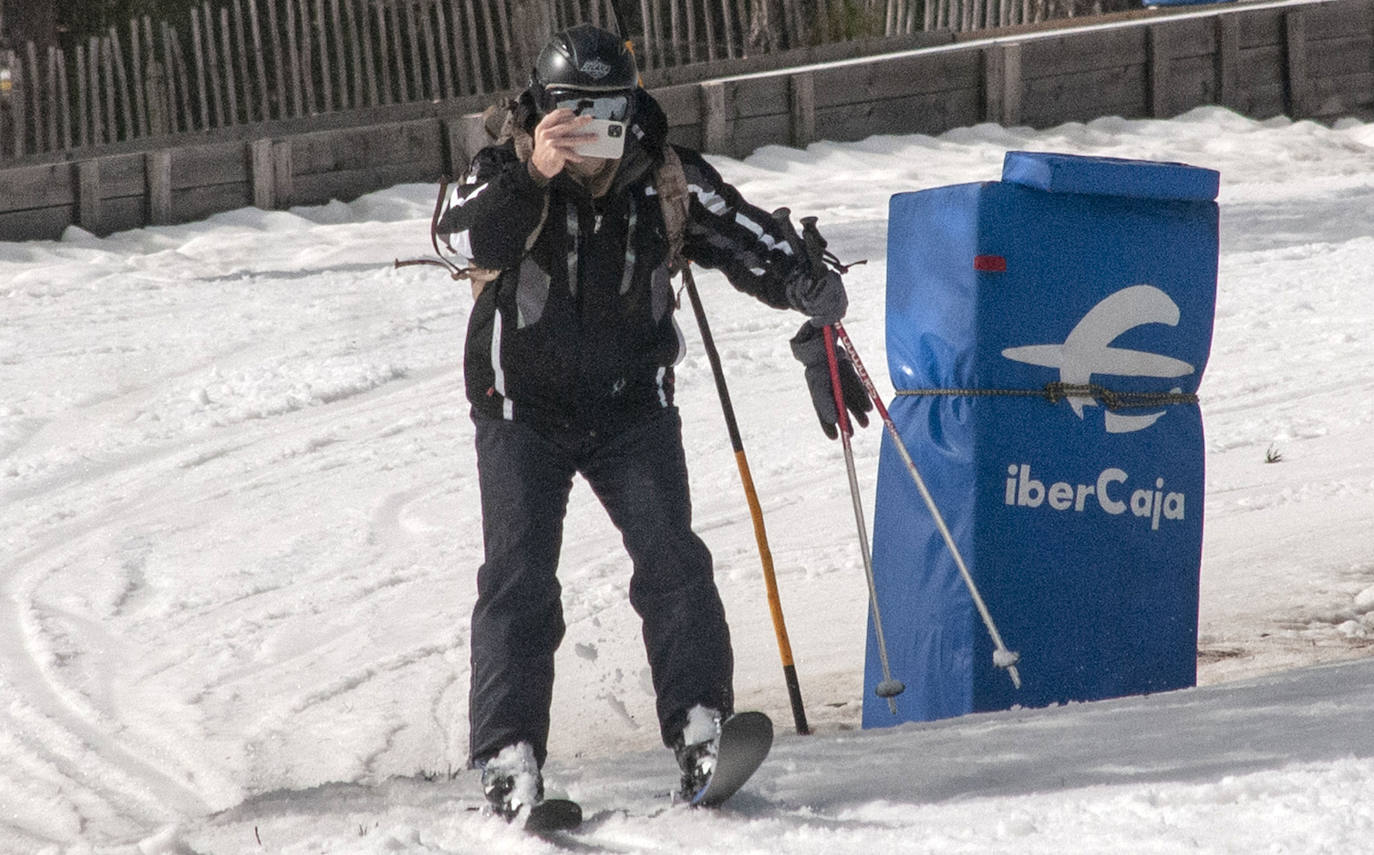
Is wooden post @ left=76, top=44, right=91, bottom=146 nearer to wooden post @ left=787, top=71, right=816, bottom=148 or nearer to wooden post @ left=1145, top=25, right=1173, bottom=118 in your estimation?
wooden post @ left=787, top=71, right=816, bottom=148

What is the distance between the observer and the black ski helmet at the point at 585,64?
10.2ft

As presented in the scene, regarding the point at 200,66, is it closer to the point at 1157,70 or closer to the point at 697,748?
the point at 1157,70

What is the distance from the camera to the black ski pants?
3.07 meters

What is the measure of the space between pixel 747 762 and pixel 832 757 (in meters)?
0.50

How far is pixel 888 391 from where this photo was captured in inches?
280

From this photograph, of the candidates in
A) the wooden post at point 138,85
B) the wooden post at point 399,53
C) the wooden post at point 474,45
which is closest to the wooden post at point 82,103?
the wooden post at point 138,85

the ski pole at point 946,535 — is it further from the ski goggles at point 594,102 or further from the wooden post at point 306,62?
the wooden post at point 306,62

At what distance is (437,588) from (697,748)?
2.35m

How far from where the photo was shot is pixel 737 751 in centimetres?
295

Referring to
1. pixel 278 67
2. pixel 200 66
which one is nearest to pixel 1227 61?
pixel 278 67

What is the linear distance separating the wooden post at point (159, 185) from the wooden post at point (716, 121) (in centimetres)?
388

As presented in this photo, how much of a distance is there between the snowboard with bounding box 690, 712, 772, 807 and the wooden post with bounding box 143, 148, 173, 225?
343 inches

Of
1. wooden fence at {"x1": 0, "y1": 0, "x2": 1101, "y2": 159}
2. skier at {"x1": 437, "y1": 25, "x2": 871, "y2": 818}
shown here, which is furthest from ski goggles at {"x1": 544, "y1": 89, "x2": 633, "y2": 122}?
wooden fence at {"x1": 0, "y1": 0, "x2": 1101, "y2": 159}

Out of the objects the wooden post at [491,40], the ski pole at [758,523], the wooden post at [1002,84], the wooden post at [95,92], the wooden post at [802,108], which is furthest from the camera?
the wooden post at [491,40]
